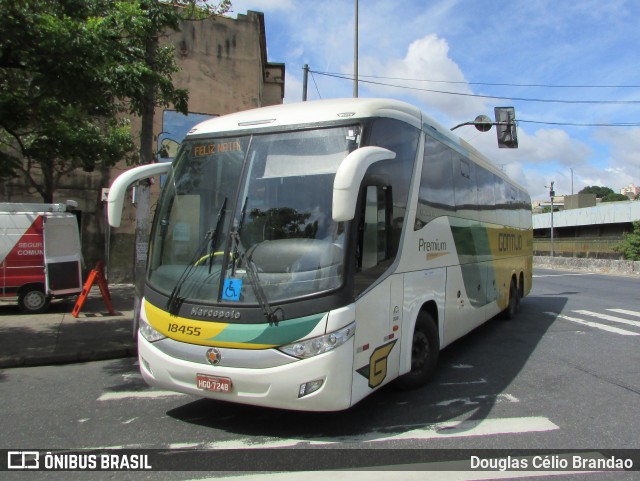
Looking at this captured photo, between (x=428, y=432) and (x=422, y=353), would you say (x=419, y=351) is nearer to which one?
(x=422, y=353)

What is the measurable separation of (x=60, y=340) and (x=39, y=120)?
3883 millimetres

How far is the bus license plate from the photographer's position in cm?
416

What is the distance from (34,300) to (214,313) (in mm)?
9419

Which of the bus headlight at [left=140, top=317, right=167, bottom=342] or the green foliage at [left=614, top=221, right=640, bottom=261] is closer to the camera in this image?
the bus headlight at [left=140, top=317, right=167, bottom=342]

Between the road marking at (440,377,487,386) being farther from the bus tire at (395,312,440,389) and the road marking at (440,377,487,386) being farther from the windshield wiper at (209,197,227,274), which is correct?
the windshield wiper at (209,197,227,274)

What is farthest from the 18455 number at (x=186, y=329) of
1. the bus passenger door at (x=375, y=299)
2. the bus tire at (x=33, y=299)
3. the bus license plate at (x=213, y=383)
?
the bus tire at (x=33, y=299)

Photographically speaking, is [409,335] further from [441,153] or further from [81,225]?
[81,225]

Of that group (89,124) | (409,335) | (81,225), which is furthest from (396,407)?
(81,225)

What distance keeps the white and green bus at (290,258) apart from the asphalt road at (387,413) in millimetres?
436

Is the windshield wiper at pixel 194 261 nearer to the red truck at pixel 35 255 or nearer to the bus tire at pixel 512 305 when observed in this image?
the bus tire at pixel 512 305

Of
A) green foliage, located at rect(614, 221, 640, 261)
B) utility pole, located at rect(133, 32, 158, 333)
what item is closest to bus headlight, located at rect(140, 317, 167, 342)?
utility pole, located at rect(133, 32, 158, 333)

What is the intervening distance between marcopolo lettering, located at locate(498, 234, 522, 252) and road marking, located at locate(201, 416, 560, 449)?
546 centimetres

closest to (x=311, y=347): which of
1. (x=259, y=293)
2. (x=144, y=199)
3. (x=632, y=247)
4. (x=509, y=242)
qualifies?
(x=259, y=293)

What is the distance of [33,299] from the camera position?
11.6m
